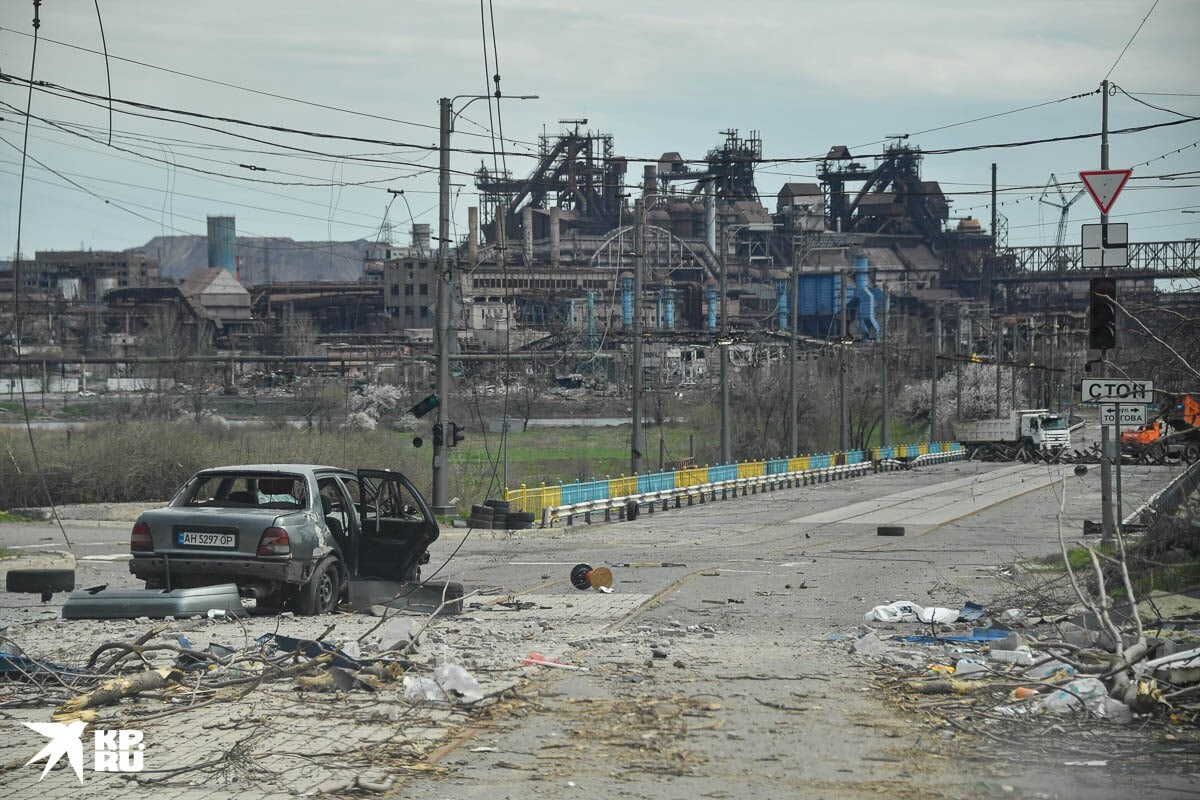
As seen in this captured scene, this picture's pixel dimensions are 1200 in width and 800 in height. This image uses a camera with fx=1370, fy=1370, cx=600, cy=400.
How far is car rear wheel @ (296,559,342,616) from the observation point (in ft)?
46.6

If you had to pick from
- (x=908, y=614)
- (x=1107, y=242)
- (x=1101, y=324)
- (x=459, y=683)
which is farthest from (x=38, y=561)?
(x=1107, y=242)

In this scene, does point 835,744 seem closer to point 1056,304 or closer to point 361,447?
point 361,447

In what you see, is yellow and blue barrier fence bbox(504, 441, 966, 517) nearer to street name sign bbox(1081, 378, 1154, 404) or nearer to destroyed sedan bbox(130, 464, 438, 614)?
street name sign bbox(1081, 378, 1154, 404)

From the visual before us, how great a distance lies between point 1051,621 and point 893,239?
169840 millimetres

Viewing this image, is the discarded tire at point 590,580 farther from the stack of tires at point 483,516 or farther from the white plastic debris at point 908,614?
the stack of tires at point 483,516

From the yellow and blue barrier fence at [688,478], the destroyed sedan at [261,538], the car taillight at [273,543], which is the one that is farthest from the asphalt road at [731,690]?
the yellow and blue barrier fence at [688,478]

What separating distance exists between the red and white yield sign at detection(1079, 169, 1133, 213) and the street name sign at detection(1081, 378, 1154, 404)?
254cm

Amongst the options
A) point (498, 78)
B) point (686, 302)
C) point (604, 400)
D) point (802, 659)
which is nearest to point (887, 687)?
point (802, 659)

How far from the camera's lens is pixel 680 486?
4625 cm

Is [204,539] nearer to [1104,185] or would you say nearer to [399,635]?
[399,635]

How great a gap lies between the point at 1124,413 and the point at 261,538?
14.1 m

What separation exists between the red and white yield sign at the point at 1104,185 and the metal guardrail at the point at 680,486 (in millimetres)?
18634

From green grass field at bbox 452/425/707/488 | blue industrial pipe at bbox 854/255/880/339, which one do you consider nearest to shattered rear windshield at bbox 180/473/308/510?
green grass field at bbox 452/425/707/488

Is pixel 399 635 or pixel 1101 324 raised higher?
pixel 1101 324
